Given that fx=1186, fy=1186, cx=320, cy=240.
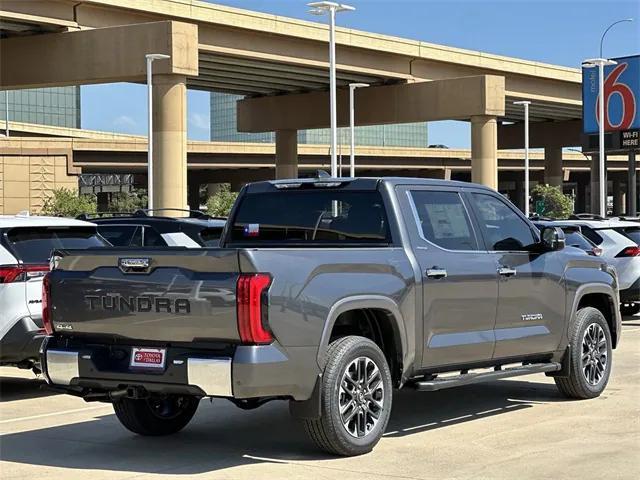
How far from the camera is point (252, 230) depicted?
988cm

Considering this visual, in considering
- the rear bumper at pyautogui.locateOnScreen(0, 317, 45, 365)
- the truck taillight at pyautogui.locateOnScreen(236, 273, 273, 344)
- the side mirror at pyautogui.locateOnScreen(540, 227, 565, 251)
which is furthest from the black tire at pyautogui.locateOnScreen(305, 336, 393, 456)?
the rear bumper at pyautogui.locateOnScreen(0, 317, 45, 365)

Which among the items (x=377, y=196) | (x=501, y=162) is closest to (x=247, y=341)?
(x=377, y=196)

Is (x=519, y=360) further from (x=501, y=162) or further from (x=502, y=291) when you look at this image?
(x=501, y=162)

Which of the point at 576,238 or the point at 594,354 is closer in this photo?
the point at 594,354

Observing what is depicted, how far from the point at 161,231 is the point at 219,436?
6.45m

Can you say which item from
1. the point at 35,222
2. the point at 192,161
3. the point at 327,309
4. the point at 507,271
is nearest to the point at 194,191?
the point at 192,161

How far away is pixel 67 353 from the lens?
839 centimetres

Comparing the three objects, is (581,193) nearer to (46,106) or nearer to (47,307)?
(46,106)

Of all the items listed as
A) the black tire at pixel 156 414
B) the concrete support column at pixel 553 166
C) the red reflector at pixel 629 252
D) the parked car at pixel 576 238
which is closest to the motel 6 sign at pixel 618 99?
the concrete support column at pixel 553 166

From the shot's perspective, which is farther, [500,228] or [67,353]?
[500,228]

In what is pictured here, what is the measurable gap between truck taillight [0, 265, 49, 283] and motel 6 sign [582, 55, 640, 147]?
53.4m

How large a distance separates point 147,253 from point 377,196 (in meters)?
2.02

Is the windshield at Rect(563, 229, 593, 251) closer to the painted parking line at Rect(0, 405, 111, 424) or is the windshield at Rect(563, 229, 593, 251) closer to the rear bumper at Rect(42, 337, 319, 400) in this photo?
the painted parking line at Rect(0, 405, 111, 424)

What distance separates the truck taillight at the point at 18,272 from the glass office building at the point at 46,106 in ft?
550
